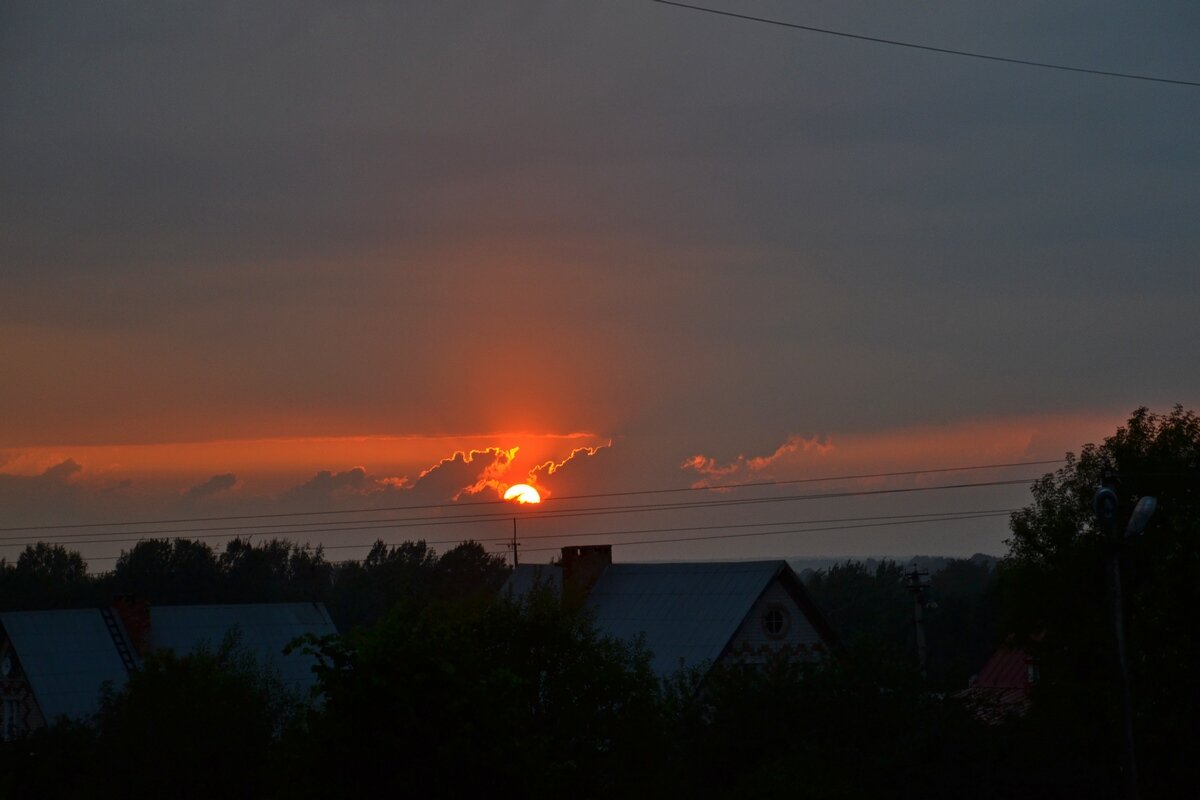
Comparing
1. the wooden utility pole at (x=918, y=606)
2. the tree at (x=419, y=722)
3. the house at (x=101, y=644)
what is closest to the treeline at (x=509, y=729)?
the tree at (x=419, y=722)

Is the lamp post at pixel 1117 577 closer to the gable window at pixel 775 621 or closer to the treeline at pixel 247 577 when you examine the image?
the gable window at pixel 775 621

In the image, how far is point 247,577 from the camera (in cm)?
14075

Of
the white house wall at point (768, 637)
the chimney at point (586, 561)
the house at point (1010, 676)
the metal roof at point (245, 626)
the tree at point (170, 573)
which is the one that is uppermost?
the tree at point (170, 573)

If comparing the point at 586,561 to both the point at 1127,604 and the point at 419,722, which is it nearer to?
the point at 1127,604

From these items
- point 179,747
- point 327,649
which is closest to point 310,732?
point 327,649

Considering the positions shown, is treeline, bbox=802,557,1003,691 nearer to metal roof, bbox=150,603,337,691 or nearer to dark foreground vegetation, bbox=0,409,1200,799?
metal roof, bbox=150,603,337,691

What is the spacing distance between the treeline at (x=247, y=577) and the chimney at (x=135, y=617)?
39503mm

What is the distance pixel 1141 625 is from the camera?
1511 inches

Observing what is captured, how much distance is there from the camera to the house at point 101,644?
59688mm

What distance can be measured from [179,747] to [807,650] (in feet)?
83.1

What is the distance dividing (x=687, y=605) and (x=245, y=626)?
1001 inches

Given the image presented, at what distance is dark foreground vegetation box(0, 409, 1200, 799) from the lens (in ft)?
66.9

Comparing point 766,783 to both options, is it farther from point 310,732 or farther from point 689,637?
point 689,637

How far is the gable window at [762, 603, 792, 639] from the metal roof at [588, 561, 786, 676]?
1.14 meters
